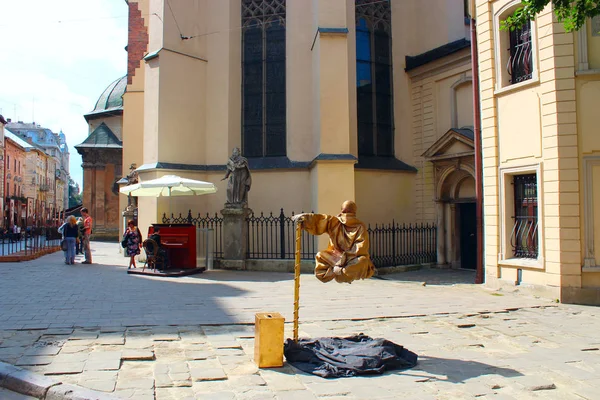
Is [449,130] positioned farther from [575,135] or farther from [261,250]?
[261,250]

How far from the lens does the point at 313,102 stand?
17203 mm

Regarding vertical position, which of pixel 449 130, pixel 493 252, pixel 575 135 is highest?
pixel 449 130

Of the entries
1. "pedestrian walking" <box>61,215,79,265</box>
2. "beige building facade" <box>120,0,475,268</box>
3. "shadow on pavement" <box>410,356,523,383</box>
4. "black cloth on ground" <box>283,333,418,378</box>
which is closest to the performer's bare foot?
"black cloth on ground" <box>283,333,418,378</box>

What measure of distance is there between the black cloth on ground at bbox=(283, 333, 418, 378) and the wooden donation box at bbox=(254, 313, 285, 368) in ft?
0.73

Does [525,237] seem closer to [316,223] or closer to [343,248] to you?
[343,248]

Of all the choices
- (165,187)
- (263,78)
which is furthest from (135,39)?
(165,187)

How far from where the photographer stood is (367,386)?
16.4ft

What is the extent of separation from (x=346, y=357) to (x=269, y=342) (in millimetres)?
864

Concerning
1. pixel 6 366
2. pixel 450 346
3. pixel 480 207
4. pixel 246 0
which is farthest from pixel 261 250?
pixel 6 366

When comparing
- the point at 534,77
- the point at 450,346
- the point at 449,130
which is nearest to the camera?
the point at 450,346

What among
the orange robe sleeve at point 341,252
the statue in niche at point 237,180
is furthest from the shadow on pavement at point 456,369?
the statue in niche at point 237,180

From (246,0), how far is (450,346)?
15166mm

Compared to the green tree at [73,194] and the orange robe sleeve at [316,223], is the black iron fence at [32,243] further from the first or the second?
the green tree at [73,194]

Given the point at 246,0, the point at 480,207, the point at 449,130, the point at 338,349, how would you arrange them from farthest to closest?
the point at 246,0, the point at 449,130, the point at 480,207, the point at 338,349
